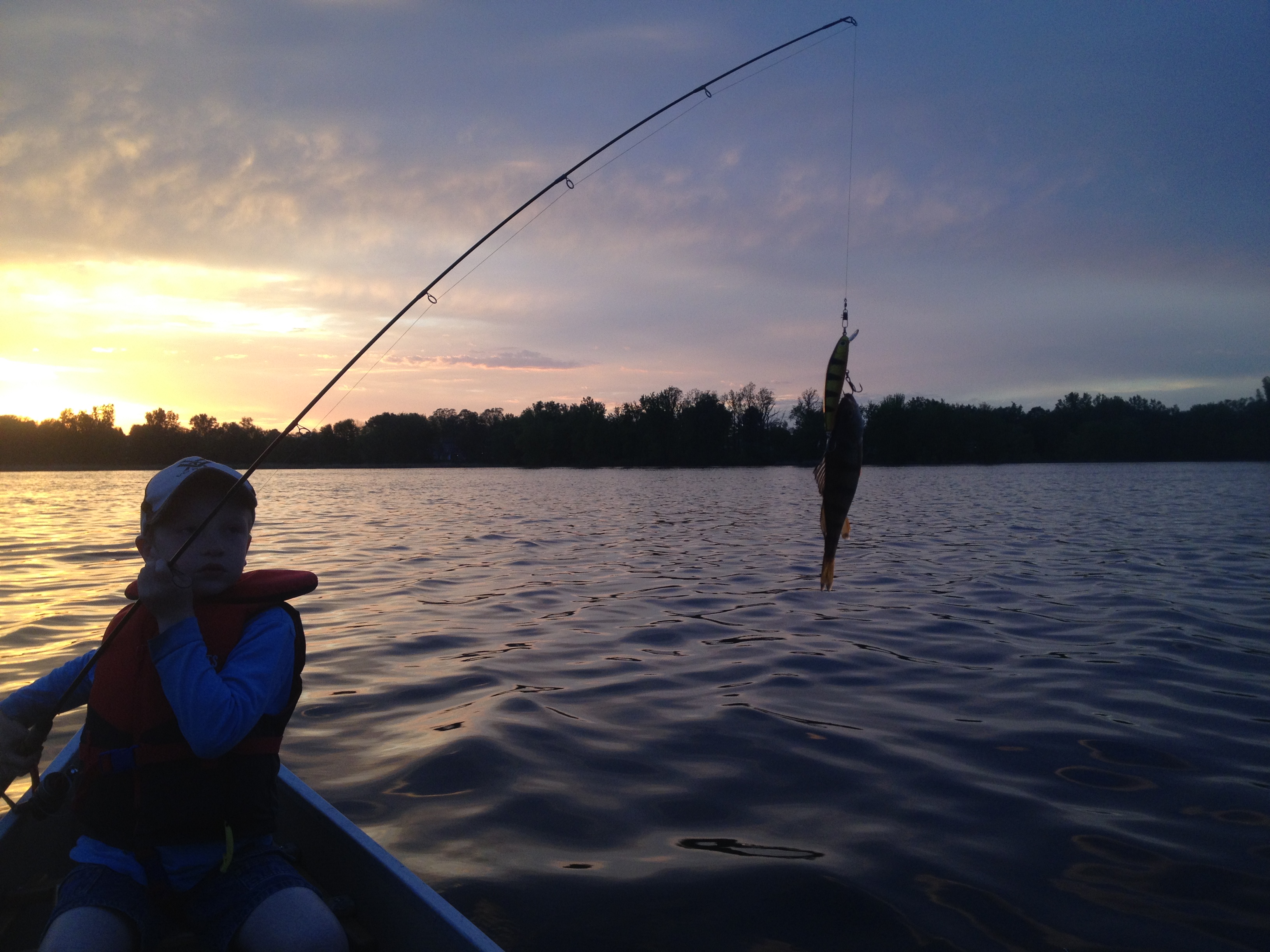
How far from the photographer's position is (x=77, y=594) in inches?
436

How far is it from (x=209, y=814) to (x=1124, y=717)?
6.27 metres

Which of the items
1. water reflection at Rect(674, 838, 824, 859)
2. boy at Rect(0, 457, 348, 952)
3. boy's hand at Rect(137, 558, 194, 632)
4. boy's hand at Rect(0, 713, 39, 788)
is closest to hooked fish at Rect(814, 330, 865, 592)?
water reflection at Rect(674, 838, 824, 859)

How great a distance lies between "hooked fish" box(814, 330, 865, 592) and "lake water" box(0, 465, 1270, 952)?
184 centimetres

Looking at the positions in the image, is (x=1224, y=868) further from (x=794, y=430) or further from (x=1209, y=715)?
(x=794, y=430)

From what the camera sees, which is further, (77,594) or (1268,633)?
(77,594)

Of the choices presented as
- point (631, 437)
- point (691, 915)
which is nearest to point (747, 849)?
point (691, 915)

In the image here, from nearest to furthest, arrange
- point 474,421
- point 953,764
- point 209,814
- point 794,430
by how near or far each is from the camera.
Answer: point 209,814 < point 953,764 < point 794,430 < point 474,421

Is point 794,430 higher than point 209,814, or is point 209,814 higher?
point 794,430

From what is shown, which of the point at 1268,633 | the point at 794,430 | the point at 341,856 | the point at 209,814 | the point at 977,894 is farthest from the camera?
the point at 794,430

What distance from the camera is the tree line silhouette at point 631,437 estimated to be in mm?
84875

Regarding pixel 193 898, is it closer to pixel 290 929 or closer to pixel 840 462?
pixel 290 929

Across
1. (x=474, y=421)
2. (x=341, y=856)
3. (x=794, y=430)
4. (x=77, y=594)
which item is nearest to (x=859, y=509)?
(x=794, y=430)

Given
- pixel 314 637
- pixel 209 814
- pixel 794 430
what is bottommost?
pixel 314 637

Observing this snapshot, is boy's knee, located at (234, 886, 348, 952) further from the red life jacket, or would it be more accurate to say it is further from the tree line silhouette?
the tree line silhouette
